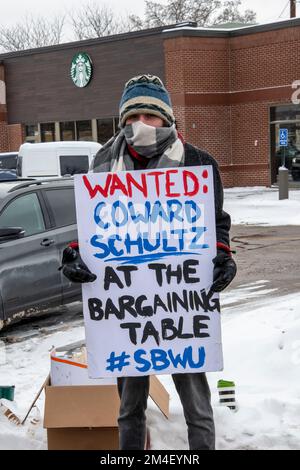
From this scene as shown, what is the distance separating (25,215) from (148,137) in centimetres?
462

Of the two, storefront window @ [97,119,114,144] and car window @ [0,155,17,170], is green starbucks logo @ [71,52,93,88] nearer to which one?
storefront window @ [97,119,114,144]

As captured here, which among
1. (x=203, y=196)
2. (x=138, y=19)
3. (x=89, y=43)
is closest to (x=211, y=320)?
(x=203, y=196)

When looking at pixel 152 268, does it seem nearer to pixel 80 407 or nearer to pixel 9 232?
pixel 80 407

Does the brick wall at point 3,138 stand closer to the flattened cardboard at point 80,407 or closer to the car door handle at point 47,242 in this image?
the car door handle at point 47,242

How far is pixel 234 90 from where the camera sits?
87.2 feet

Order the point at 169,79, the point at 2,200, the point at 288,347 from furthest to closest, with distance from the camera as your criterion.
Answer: the point at 169,79
the point at 2,200
the point at 288,347

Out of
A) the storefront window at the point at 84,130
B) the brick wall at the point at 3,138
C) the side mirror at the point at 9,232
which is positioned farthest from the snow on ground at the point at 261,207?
the brick wall at the point at 3,138

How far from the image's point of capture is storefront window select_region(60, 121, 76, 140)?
3030cm

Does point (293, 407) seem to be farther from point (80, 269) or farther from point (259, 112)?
point (259, 112)

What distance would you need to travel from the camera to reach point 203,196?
11.3ft

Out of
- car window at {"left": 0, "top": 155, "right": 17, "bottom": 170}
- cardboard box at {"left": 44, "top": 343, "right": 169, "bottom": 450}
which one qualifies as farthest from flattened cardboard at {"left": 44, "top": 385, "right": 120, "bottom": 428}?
car window at {"left": 0, "top": 155, "right": 17, "bottom": 170}

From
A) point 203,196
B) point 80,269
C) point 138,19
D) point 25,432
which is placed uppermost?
point 138,19

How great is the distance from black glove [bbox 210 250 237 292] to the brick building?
22575 mm
